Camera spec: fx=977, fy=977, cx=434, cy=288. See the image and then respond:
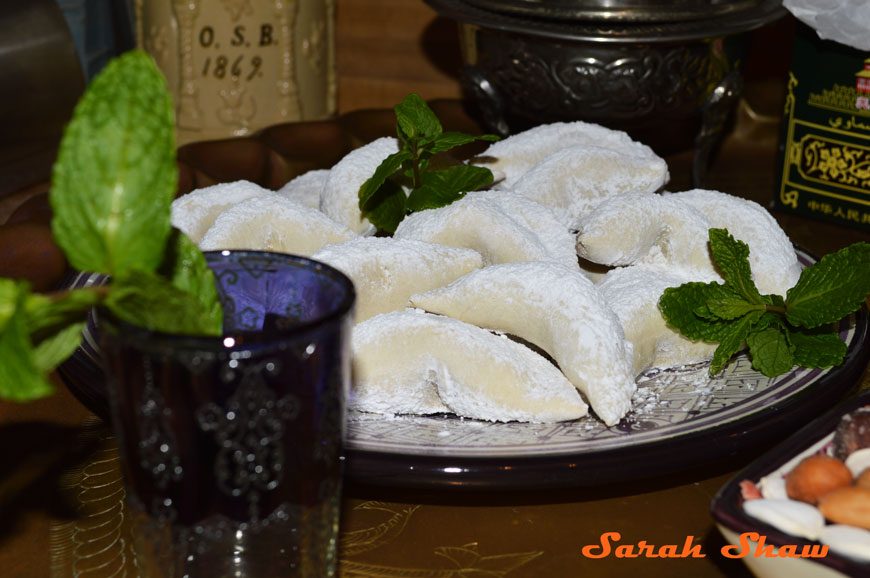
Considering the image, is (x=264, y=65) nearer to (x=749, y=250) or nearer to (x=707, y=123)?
(x=707, y=123)

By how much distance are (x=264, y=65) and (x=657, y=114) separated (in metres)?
0.62

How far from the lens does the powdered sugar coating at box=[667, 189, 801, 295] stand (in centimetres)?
75

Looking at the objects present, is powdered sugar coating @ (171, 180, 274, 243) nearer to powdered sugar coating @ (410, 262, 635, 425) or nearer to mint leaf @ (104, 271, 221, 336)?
powdered sugar coating @ (410, 262, 635, 425)

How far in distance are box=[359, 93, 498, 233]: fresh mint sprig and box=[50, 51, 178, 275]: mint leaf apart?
0.41 metres

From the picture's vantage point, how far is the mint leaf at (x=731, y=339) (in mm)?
676

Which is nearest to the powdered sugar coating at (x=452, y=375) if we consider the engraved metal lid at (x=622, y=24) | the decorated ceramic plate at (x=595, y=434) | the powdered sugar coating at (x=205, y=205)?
the decorated ceramic plate at (x=595, y=434)

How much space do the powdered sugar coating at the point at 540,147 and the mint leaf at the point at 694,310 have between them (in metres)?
0.24

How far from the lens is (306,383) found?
0.41 meters

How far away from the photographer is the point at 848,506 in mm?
466

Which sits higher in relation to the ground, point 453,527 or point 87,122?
point 87,122

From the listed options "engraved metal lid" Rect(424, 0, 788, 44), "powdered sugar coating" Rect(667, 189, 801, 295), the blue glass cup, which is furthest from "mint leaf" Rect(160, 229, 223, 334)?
"engraved metal lid" Rect(424, 0, 788, 44)

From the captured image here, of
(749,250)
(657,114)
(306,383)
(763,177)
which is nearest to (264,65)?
(657,114)

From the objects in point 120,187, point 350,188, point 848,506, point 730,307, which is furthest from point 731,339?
point 120,187
